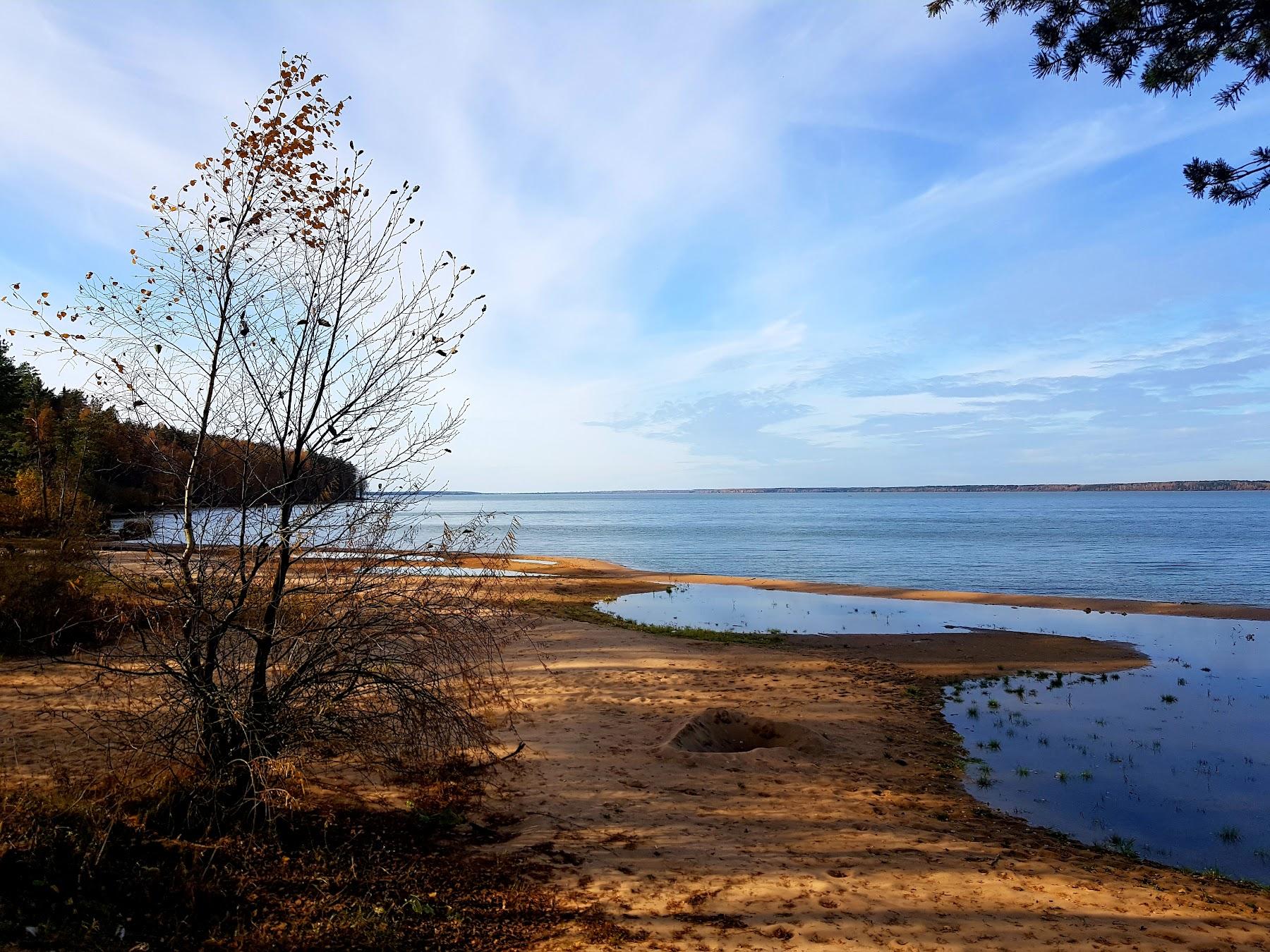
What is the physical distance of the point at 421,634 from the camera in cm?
573

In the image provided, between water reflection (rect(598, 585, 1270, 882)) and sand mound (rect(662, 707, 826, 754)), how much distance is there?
2.11 m

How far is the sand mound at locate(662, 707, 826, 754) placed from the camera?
903 centimetres

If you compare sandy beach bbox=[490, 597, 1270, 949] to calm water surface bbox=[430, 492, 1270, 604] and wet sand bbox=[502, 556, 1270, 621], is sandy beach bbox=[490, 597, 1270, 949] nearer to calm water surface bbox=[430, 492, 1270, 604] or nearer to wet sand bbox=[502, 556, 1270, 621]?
wet sand bbox=[502, 556, 1270, 621]

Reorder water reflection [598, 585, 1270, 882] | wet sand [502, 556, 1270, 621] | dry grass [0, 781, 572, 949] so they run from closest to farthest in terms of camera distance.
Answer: dry grass [0, 781, 572, 949] < water reflection [598, 585, 1270, 882] < wet sand [502, 556, 1270, 621]

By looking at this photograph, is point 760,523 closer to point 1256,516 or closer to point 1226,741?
point 1256,516

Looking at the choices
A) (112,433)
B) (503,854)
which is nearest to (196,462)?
(112,433)

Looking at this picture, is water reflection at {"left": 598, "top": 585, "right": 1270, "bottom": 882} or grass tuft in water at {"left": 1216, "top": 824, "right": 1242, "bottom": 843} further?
water reflection at {"left": 598, "top": 585, "right": 1270, "bottom": 882}

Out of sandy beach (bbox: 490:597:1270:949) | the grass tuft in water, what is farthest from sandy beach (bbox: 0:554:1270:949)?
the grass tuft in water

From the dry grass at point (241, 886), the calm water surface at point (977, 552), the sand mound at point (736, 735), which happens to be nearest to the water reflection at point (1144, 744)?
the sand mound at point (736, 735)

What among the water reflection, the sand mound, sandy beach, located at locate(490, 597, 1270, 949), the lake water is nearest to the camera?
sandy beach, located at locate(490, 597, 1270, 949)

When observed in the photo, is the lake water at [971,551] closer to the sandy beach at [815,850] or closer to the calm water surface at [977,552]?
the calm water surface at [977,552]

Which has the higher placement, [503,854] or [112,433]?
[112,433]

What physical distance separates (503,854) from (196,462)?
4.13 meters

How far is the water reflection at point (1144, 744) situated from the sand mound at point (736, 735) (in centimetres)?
211
